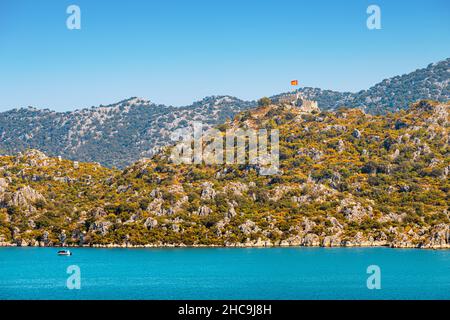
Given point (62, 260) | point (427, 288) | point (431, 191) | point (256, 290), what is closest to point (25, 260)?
point (62, 260)

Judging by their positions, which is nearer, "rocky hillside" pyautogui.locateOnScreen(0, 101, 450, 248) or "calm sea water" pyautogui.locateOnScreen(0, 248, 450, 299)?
"calm sea water" pyautogui.locateOnScreen(0, 248, 450, 299)

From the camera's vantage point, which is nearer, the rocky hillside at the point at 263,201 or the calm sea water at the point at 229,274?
the calm sea water at the point at 229,274

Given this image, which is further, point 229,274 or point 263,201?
point 263,201

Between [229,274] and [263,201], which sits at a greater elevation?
[263,201]
